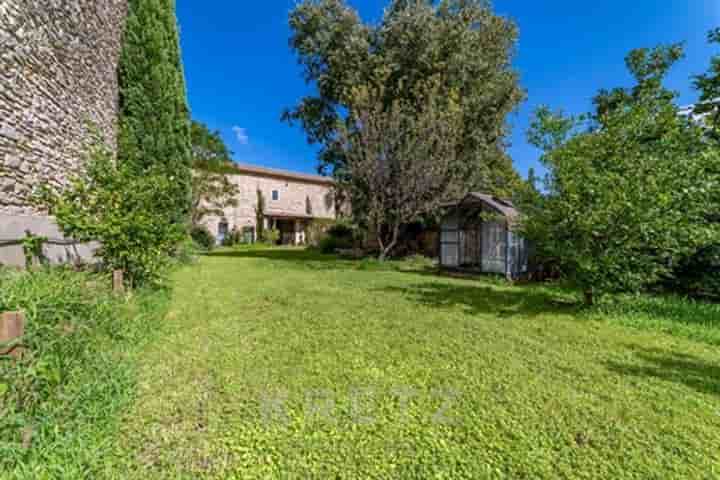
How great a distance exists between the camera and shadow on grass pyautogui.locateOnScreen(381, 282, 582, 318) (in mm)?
5145

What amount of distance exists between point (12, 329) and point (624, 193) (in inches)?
269

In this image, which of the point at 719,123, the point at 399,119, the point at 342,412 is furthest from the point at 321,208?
the point at 342,412

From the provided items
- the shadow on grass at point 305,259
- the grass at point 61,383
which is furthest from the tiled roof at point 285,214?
the grass at point 61,383

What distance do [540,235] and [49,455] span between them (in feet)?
21.8

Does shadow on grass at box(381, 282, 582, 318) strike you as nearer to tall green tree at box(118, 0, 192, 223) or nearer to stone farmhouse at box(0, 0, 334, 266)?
stone farmhouse at box(0, 0, 334, 266)

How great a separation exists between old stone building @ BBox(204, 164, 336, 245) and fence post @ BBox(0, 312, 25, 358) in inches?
853

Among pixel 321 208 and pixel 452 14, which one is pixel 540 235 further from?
pixel 321 208

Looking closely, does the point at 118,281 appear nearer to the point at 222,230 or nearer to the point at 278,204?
the point at 222,230

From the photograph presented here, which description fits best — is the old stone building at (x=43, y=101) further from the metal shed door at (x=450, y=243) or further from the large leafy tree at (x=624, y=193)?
the metal shed door at (x=450, y=243)

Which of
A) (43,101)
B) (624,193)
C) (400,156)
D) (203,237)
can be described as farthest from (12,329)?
(203,237)

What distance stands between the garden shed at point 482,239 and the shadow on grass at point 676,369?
380 cm

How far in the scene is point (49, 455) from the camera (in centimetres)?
167

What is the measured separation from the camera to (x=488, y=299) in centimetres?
593

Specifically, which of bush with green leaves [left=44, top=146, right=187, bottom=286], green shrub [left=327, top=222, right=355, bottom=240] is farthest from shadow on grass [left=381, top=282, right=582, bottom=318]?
green shrub [left=327, top=222, right=355, bottom=240]
